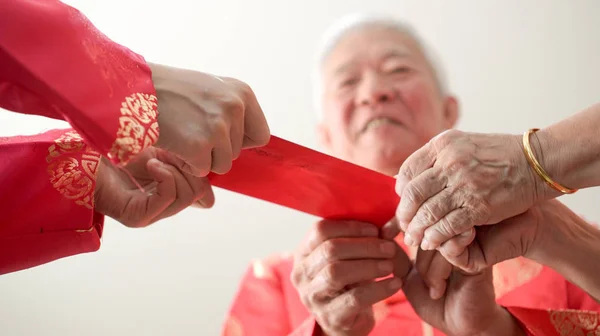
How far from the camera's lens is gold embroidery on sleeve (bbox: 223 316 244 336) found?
→ 131 cm

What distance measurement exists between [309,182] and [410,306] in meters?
0.47

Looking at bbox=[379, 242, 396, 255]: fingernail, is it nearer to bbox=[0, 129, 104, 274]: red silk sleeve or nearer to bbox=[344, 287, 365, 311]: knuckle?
bbox=[344, 287, 365, 311]: knuckle

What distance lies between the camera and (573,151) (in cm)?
77

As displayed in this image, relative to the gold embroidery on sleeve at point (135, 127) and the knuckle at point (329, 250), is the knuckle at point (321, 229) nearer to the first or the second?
the knuckle at point (329, 250)

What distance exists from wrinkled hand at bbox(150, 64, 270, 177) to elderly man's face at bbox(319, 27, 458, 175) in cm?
61

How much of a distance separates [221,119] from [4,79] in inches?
9.1

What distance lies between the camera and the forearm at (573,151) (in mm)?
772

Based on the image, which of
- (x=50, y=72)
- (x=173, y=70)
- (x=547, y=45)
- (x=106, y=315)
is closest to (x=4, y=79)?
(x=50, y=72)

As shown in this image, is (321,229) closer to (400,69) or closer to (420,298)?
(420,298)

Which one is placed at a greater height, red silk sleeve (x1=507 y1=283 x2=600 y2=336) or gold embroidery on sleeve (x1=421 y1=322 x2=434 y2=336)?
red silk sleeve (x1=507 y1=283 x2=600 y2=336)

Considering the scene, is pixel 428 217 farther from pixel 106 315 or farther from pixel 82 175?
pixel 106 315

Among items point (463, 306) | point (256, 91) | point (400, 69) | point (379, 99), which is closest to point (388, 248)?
point (463, 306)

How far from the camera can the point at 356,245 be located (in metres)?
1.02

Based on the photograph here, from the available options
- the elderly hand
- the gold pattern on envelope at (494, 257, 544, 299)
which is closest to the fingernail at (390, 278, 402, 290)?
the elderly hand
